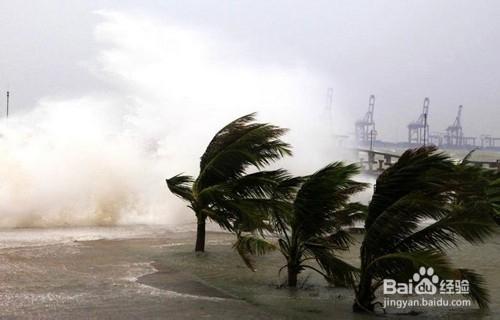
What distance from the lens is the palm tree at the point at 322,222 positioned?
764 centimetres

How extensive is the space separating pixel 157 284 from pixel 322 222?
8.14 ft

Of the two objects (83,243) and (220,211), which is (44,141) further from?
(220,211)

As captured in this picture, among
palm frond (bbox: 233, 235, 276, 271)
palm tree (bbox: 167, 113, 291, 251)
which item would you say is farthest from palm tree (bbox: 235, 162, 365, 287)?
palm tree (bbox: 167, 113, 291, 251)

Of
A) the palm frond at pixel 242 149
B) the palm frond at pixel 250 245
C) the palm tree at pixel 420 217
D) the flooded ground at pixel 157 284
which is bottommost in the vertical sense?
the flooded ground at pixel 157 284

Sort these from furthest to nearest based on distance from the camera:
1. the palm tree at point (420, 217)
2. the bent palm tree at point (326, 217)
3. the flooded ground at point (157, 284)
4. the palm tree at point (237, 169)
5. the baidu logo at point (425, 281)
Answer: the palm tree at point (237, 169) → the bent palm tree at point (326, 217) → the flooded ground at point (157, 284) → the baidu logo at point (425, 281) → the palm tree at point (420, 217)

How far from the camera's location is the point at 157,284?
8117mm

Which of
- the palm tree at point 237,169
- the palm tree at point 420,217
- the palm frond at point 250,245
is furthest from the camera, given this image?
the palm tree at point 237,169

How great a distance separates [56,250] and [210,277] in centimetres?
346

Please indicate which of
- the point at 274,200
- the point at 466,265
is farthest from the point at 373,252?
the point at 466,265

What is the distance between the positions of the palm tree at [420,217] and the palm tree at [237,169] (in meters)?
3.06

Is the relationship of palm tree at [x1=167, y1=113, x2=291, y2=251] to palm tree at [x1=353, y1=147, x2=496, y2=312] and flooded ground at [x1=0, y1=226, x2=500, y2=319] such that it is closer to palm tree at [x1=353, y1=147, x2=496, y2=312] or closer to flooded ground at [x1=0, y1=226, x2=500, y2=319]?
flooded ground at [x1=0, y1=226, x2=500, y2=319]

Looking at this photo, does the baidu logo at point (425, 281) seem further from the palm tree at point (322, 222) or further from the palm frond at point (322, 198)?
the palm frond at point (322, 198)

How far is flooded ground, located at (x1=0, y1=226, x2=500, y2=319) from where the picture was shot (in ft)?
21.9

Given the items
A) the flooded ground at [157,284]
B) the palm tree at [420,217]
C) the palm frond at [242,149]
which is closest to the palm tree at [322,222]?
the flooded ground at [157,284]
